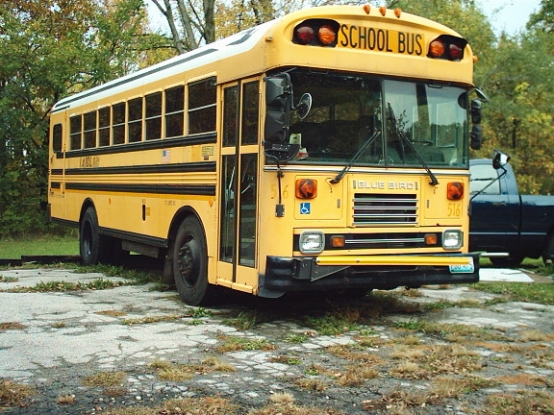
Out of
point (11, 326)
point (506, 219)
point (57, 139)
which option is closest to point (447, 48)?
point (11, 326)

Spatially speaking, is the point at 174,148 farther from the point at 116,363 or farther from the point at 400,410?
the point at 400,410

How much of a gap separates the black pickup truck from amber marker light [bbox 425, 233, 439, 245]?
17.0 ft

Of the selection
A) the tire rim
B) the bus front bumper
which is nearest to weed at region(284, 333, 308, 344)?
the bus front bumper

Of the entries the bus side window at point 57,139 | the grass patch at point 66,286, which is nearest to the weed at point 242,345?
the grass patch at point 66,286

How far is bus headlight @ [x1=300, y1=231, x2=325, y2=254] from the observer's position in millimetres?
7586

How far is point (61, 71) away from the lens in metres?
22.5

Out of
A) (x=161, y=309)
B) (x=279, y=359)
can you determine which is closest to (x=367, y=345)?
(x=279, y=359)

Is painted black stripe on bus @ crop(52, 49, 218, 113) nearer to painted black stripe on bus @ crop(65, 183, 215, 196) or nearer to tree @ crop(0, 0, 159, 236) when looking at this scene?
painted black stripe on bus @ crop(65, 183, 215, 196)

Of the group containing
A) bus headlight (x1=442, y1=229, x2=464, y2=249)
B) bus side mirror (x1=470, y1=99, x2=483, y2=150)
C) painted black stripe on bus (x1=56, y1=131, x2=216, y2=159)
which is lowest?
bus headlight (x1=442, y1=229, x2=464, y2=249)

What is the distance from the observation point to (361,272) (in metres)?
7.77

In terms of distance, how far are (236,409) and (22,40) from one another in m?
19.7

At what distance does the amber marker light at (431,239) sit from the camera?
8.23 m

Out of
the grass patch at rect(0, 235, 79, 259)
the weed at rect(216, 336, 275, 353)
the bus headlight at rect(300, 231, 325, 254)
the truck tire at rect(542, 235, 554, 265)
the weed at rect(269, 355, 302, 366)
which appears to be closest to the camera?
the weed at rect(269, 355, 302, 366)

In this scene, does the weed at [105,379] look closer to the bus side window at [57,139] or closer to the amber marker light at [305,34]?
the amber marker light at [305,34]
